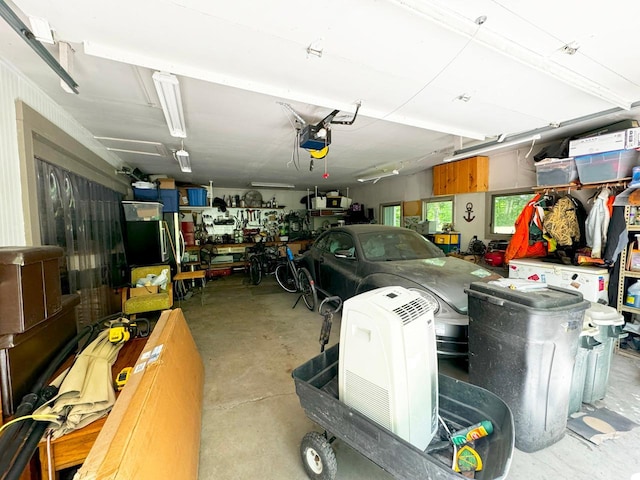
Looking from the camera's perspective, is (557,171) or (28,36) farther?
(557,171)

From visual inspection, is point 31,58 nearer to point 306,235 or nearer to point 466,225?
point 466,225

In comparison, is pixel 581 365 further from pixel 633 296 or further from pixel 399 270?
pixel 633 296

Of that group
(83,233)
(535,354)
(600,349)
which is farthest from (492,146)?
(83,233)

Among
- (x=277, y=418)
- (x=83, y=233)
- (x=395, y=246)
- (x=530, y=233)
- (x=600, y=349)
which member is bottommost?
(x=277, y=418)

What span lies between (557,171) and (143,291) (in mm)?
5769

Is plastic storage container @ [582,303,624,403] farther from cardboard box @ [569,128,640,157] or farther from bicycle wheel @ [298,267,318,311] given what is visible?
bicycle wheel @ [298,267,318,311]

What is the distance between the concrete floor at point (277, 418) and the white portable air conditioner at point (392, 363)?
1.73 ft

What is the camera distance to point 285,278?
5.54 meters

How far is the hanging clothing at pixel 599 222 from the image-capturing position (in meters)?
2.77

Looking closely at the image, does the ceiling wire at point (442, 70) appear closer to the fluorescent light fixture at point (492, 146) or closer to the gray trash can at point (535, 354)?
the gray trash can at point (535, 354)

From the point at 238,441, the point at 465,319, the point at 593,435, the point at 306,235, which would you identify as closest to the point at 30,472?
the point at 238,441

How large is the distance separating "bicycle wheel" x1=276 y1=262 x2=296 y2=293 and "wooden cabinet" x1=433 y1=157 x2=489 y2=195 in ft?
→ 11.3

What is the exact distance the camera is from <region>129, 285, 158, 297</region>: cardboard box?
3537 millimetres

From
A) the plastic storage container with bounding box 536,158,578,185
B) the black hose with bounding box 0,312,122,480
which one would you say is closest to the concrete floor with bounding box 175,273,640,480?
the black hose with bounding box 0,312,122,480
